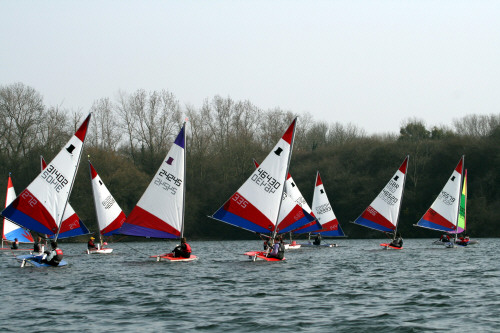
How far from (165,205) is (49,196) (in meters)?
4.83

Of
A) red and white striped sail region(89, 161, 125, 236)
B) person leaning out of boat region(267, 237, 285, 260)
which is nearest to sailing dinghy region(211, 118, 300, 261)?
person leaning out of boat region(267, 237, 285, 260)

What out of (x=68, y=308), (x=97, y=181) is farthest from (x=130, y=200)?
(x=68, y=308)

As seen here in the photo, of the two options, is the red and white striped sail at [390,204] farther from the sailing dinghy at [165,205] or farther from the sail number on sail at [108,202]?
the sailing dinghy at [165,205]

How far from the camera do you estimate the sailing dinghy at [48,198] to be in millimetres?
29922

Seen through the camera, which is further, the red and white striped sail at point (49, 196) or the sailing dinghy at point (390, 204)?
the sailing dinghy at point (390, 204)

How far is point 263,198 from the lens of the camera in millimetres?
31984

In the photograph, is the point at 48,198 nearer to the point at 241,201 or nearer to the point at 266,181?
the point at 241,201

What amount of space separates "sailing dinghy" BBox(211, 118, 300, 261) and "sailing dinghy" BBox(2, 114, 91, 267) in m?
6.59

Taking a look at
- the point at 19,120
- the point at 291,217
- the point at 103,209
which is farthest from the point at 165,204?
the point at 19,120

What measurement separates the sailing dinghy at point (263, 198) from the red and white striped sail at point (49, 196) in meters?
6.60

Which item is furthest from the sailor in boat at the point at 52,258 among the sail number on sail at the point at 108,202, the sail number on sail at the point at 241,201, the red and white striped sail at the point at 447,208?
the red and white striped sail at the point at 447,208

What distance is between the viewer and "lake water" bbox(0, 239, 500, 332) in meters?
Answer: 16.8

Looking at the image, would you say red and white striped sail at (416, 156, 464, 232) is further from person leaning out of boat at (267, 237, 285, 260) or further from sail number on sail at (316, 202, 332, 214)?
person leaning out of boat at (267, 237, 285, 260)

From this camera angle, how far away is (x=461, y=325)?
16.4 m
